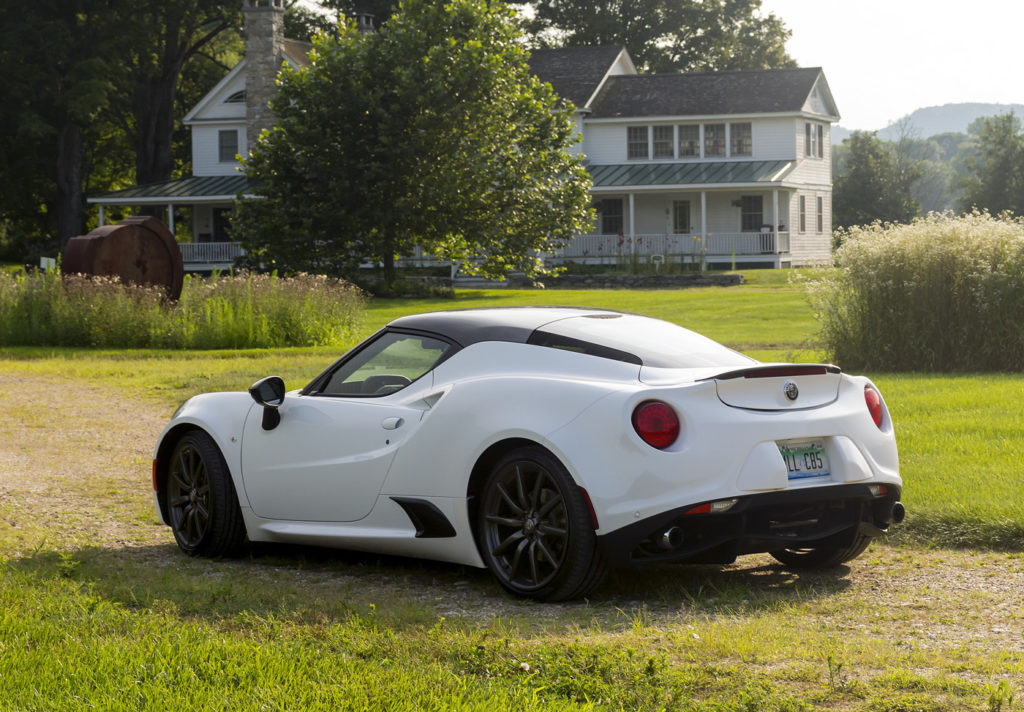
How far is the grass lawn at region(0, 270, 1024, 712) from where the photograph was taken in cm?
442

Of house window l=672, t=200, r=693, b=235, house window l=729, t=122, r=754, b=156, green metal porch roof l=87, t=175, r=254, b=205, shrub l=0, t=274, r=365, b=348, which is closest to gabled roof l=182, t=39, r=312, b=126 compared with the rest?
green metal porch roof l=87, t=175, r=254, b=205

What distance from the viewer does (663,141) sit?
5322 cm

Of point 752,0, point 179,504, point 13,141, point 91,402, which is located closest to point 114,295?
point 91,402

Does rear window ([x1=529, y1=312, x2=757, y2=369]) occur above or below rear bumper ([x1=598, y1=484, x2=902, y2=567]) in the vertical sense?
above

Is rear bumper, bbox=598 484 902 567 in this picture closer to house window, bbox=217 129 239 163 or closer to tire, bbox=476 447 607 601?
tire, bbox=476 447 607 601

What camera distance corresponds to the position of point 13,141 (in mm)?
57469

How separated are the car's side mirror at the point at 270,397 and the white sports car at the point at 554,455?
1 centimetres

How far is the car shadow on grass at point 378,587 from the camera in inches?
227

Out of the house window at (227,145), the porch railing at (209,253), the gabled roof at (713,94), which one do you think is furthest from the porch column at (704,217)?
the house window at (227,145)

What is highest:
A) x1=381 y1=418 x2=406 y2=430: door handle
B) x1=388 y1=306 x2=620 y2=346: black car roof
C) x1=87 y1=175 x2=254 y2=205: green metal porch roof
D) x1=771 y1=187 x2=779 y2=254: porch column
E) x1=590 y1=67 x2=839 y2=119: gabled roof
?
x1=590 y1=67 x2=839 y2=119: gabled roof

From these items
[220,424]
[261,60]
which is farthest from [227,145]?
[220,424]

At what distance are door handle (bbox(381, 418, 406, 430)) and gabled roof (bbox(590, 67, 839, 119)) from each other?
46939 mm

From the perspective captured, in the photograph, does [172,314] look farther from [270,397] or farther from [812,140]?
[812,140]

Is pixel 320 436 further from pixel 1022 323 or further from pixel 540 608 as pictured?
pixel 1022 323
